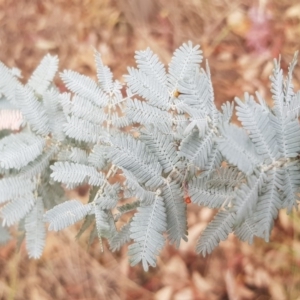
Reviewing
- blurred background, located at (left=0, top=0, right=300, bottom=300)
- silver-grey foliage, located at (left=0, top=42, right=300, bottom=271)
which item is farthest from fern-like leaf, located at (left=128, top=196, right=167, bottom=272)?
blurred background, located at (left=0, top=0, right=300, bottom=300)

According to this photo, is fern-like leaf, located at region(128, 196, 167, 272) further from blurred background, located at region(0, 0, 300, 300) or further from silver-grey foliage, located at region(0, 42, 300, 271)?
blurred background, located at region(0, 0, 300, 300)

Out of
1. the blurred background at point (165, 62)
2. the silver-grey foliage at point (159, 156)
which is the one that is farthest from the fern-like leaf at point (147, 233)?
the blurred background at point (165, 62)

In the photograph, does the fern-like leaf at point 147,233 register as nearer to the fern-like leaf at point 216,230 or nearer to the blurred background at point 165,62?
the fern-like leaf at point 216,230

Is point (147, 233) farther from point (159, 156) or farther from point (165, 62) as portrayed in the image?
point (165, 62)

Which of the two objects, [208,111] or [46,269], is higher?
[208,111]

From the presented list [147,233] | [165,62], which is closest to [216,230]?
[147,233]

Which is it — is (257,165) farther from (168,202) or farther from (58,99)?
(58,99)

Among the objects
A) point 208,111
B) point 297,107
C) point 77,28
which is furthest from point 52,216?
point 77,28

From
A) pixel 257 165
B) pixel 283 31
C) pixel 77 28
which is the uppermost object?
pixel 283 31
